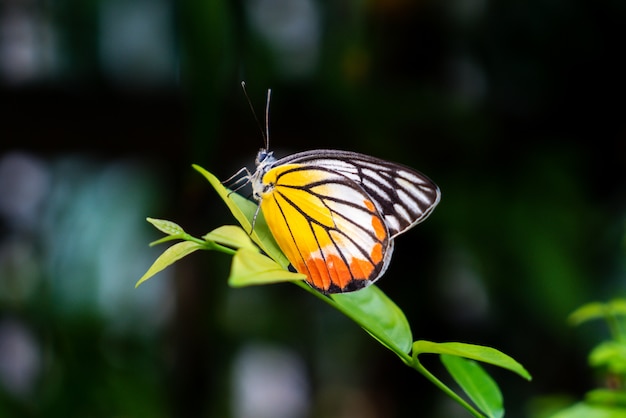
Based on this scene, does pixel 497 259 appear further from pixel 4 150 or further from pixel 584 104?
pixel 4 150

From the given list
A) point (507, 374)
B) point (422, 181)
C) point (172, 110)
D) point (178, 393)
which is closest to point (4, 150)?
point (172, 110)

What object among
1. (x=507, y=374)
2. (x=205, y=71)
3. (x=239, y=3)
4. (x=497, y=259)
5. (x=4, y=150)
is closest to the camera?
(x=205, y=71)

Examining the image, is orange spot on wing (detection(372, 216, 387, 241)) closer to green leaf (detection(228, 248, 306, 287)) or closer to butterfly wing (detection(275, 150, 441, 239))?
butterfly wing (detection(275, 150, 441, 239))

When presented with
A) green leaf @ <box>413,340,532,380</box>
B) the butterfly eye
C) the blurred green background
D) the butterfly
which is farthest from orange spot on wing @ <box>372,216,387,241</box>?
the blurred green background

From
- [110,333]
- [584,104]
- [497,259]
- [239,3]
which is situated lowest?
[110,333]

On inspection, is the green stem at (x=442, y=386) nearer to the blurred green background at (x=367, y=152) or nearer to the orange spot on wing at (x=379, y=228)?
the orange spot on wing at (x=379, y=228)

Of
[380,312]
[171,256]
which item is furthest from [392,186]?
[171,256]

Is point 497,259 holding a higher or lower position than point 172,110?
lower

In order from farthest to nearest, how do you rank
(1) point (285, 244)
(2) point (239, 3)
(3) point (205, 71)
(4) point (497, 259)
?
(4) point (497, 259), (2) point (239, 3), (3) point (205, 71), (1) point (285, 244)
